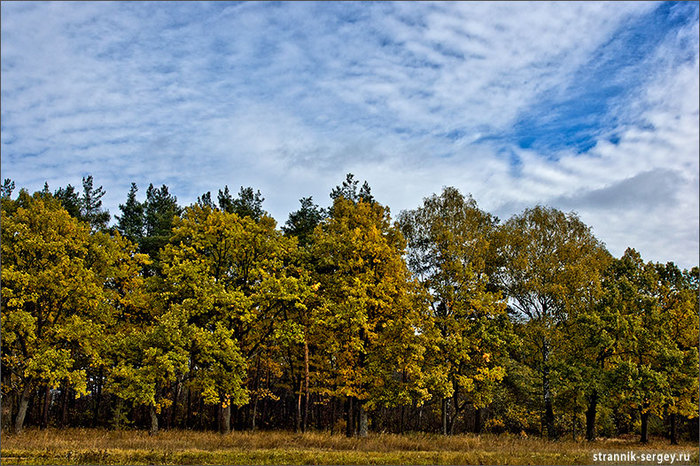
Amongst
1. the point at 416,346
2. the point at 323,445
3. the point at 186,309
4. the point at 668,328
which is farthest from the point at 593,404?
the point at 186,309

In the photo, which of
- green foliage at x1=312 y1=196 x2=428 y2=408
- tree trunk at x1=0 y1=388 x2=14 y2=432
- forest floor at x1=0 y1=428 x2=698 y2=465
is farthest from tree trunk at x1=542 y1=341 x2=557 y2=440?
tree trunk at x1=0 y1=388 x2=14 y2=432

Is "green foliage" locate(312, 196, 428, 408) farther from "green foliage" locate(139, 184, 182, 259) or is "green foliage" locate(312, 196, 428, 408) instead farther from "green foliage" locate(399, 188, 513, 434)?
"green foliage" locate(139, 184, 182, 259)

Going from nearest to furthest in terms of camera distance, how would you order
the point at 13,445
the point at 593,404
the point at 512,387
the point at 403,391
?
the point at 13,445
the point at 403,391
the point at 593,404
the point at 512,387

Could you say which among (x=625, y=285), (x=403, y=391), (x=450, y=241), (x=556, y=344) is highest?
(x=450, y=241)

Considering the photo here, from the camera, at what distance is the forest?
33125 mm

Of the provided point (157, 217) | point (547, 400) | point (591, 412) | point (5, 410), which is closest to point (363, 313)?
point (547, 400)

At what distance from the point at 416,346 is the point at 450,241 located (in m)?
11.1

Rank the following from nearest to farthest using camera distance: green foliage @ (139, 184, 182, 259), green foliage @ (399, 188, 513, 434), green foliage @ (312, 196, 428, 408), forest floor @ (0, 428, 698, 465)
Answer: forest floor @ (0, 428, 698, 465) → green foliage @ (312, 196, 428, 408) → green foliage @ (399, 188, 513, 434) → green foliage @ (139, 184, 182, 259)

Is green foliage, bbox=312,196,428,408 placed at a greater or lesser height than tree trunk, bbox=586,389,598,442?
greater

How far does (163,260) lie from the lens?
37.1m

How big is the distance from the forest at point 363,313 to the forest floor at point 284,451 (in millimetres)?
4173

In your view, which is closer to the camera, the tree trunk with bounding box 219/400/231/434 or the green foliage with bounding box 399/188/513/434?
the tree trunk with bounding box 219/400/231/434

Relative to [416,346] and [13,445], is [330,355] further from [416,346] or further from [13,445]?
[13,445]

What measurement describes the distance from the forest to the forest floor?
4.17m
